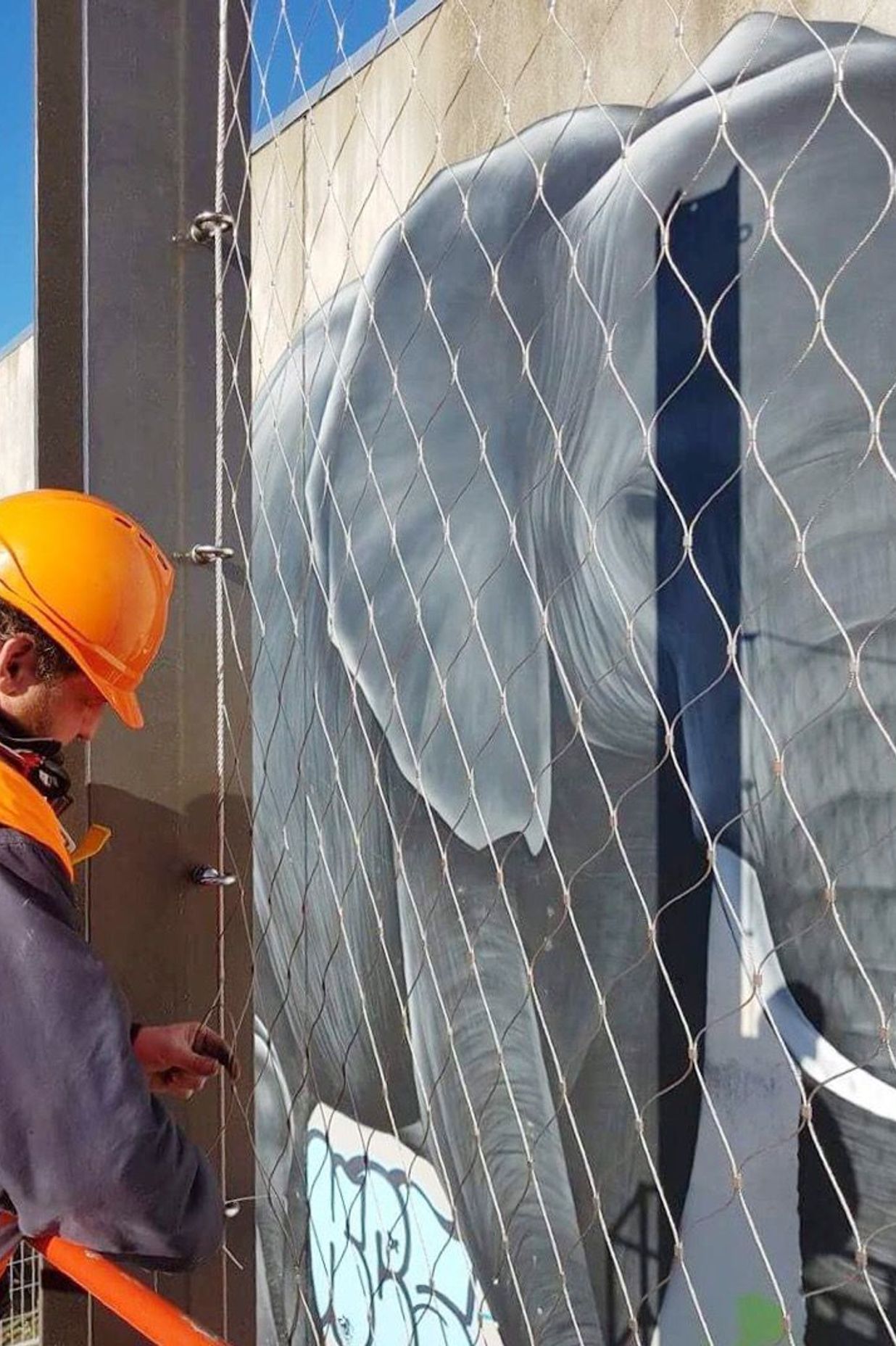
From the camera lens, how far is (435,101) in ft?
6.90

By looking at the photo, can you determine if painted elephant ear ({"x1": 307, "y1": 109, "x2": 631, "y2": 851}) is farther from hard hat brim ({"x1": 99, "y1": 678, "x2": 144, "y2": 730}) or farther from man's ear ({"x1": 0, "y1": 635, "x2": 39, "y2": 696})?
man's ear ({"x1": 0, "y1": 635, "x2": 39, "y2": 696})

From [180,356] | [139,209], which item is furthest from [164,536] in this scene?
[139,209]

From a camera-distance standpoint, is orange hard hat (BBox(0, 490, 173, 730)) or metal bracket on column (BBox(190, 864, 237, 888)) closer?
orange hard hat (BBox(0, 490, 173, 730))

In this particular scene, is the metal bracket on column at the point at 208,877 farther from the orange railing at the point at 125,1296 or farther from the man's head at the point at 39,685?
the orange railing at the point at 125,1296

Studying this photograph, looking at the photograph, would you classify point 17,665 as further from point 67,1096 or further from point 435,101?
point 435,101

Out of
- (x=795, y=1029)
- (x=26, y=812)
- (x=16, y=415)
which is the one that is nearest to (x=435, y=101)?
(x=795, y=1029)

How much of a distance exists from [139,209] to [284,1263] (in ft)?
6.96

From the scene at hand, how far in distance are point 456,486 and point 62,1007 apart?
4.97 feet

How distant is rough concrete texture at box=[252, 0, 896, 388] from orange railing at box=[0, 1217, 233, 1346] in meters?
1.29

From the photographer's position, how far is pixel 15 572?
87cm

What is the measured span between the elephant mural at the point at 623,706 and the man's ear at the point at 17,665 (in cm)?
60

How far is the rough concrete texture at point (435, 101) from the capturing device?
1661mm

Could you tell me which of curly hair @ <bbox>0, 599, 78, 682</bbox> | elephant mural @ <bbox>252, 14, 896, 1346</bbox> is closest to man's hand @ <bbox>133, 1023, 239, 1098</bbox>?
curly hair @ <bbox>0, 599, 78, 682</bbox>

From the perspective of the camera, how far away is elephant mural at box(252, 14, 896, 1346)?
1429 mm
